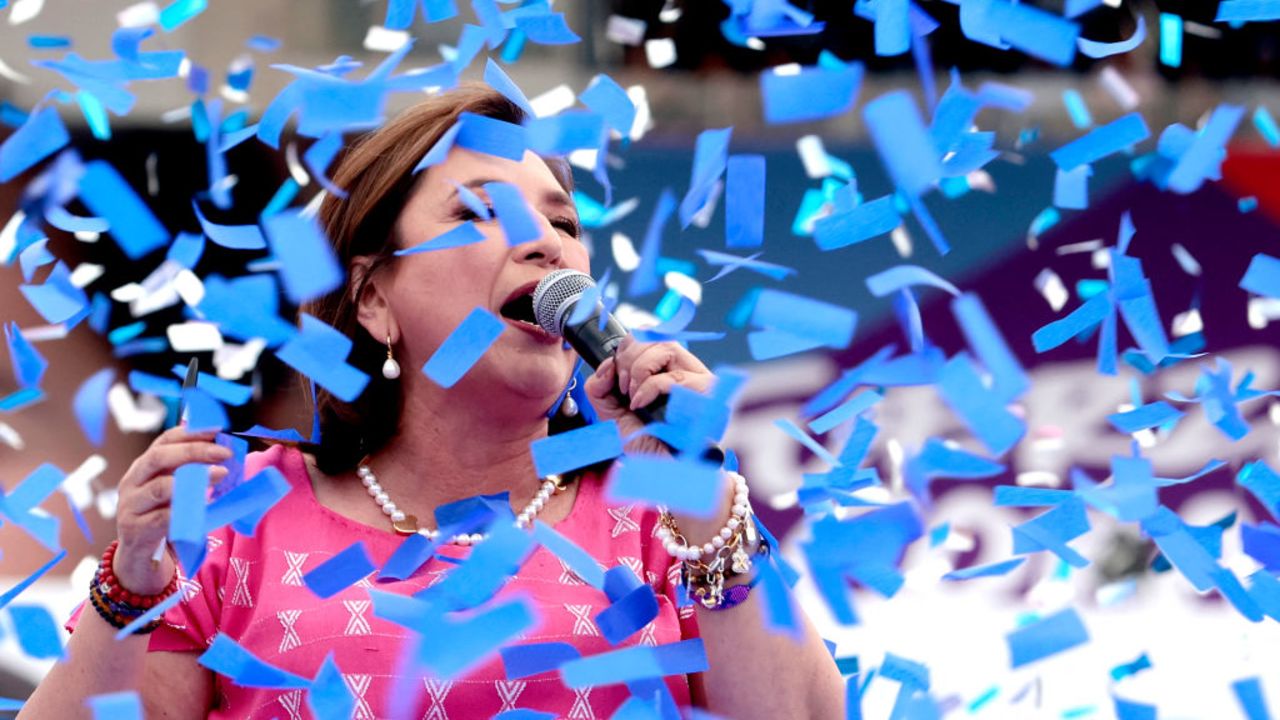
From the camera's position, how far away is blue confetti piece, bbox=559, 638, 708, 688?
54.3 inches

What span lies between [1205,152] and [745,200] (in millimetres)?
453

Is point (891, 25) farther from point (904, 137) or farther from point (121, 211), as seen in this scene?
point (121, 211)

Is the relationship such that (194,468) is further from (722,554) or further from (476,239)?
(722,554)

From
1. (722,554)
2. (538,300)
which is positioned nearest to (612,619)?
(722,554)

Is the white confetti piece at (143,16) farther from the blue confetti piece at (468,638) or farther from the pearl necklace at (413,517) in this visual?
the blue confetti piece at (468,638)

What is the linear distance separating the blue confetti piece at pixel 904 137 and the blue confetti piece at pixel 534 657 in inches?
22.8

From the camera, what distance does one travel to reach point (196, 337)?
2.25 metres

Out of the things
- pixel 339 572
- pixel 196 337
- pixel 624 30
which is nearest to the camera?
pixel 339 572

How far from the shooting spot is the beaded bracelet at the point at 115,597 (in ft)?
4.85

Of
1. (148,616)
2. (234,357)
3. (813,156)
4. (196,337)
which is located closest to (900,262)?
(813,156)

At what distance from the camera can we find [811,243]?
3.45m

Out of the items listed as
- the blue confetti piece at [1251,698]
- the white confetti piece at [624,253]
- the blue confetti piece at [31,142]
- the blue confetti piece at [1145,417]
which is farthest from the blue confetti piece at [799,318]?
the white confetti piece at [624,253]

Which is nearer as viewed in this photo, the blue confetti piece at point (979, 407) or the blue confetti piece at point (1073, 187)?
the blue confetti piece at point (979, 407)

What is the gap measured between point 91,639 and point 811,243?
7.32ft
